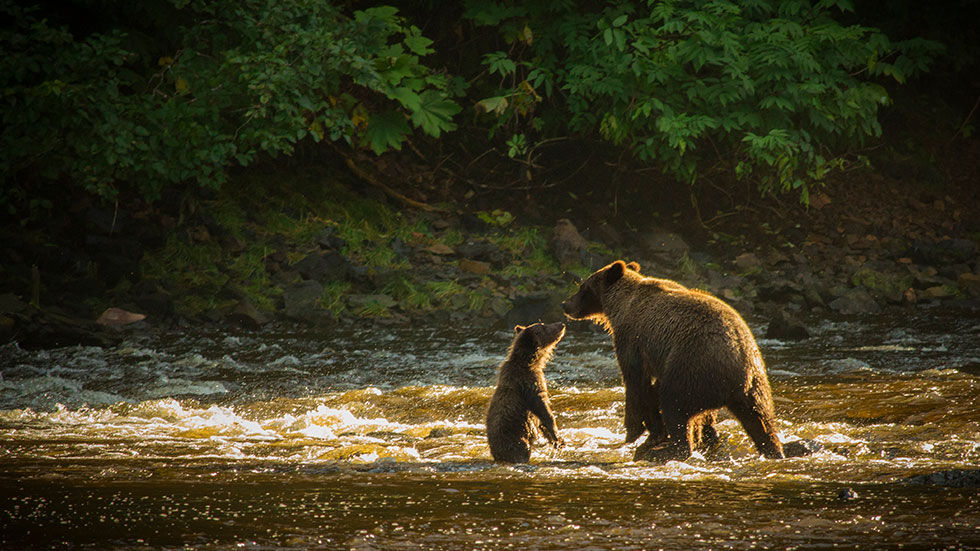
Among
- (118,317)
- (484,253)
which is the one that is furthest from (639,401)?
(484,253)

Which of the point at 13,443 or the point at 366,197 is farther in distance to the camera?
the point at 366,197

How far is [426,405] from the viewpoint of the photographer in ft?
29.8

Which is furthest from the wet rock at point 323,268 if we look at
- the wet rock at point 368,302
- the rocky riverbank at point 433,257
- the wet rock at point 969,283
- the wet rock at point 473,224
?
the wet rock at point 969,283

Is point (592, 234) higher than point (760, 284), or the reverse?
point (592, 234)

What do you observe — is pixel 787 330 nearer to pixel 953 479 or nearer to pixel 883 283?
pixel 883 283

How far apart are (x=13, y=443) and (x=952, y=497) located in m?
6.13

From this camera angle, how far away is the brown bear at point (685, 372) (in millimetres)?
6562

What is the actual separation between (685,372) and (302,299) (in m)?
8.54

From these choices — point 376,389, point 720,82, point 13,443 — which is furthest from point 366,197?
point 13,443

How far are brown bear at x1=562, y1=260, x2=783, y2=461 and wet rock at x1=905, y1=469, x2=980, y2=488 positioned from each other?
1258mm

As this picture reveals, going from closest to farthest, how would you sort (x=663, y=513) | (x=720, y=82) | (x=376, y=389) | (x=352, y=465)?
1. (x=663, y=513)
2. (x=352, y=465)
3. (x=376, y=389)
4. (x=720, y=82)

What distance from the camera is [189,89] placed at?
42.1 ft

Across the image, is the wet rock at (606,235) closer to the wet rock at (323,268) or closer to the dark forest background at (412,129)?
the dark forest background at (412,129)

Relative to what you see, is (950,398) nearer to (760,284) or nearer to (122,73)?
(760,284)
